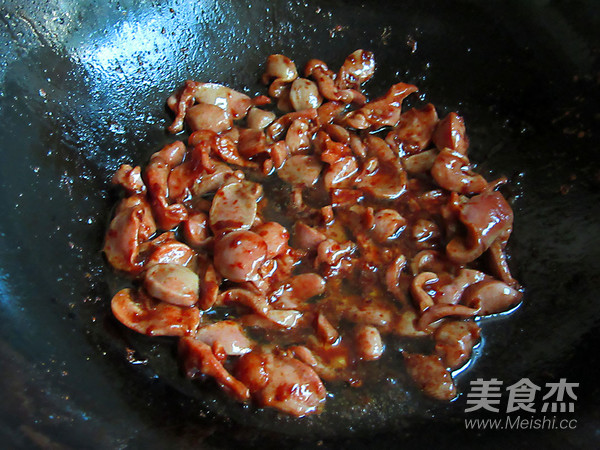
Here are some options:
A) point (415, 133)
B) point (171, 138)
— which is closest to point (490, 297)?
point (415, 133)

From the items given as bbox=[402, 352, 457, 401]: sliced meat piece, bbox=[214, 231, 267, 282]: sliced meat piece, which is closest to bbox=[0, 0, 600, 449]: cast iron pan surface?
bbox=[402, 352, 457, 401]: sliced meat piece

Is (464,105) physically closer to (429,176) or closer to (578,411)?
(429,176)

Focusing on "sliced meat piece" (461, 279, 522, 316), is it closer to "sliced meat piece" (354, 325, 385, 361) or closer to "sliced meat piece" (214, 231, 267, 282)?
"sliced meat piece" (354, 325, 385, 361)

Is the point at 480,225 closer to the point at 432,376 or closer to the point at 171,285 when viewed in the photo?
the point at 432,376

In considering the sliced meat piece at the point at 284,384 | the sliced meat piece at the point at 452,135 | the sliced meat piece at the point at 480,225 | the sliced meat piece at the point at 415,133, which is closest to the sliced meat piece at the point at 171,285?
the sliced meat piece at the point at 284,384

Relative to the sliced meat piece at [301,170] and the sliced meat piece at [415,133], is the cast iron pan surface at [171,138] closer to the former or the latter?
the sliced meat piece at [415,133]

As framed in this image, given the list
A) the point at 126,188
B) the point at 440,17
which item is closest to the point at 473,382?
the point at 126,188

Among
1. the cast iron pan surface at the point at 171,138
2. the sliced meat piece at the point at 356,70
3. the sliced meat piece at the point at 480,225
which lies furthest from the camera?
the sliced meat piece at the point at 356,70
